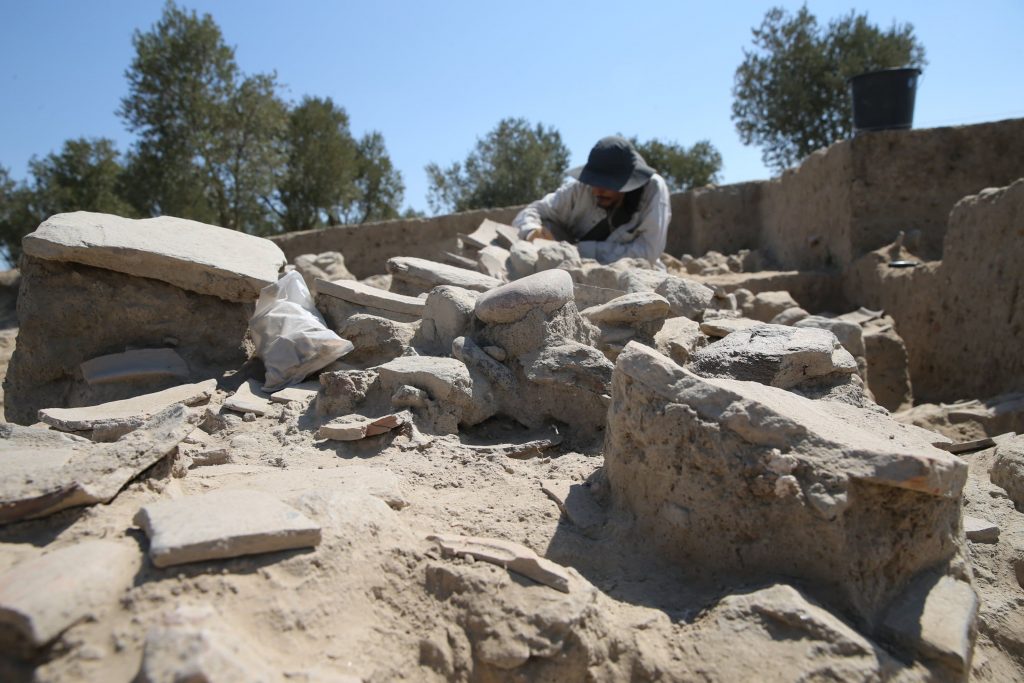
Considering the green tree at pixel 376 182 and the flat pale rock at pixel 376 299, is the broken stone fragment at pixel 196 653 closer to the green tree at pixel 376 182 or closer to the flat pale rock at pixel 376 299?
the flat pale rock at pixel 376 299

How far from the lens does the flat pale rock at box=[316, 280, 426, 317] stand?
3687 mm

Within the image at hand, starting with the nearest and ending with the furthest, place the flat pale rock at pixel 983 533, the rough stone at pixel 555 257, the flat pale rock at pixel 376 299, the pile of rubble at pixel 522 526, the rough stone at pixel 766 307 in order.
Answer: the pile of rubble at pixel 522 526 → the flat pale rock at pixel 983 533 → the flat pale rock at pixel 376 299 → the rough stone at pixel 555 257 → the rough stone at pixel 766 307

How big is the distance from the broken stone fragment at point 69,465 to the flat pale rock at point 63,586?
0.20 metres

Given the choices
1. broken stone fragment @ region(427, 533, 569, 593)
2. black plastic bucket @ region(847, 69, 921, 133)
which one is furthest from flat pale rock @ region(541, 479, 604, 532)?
black plastic bucket @ region(847, 69, 921, 133)

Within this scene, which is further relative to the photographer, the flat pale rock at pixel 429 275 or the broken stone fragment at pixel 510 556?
the flat pale rock at pixel 429 275

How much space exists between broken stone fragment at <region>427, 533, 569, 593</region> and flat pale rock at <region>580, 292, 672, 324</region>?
5.53ft

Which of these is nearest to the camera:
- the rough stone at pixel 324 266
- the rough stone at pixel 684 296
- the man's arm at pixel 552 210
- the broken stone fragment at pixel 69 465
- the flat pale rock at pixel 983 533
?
the broken stone fragment at pixel 69 465

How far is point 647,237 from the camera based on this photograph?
529cm

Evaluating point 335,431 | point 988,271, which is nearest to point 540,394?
point 335,431

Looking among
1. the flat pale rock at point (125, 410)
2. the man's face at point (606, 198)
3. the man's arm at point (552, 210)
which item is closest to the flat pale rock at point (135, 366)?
the flat pale rock at point (125, 410)

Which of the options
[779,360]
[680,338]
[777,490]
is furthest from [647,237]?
[777,490]

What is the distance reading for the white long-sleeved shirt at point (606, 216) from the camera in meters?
5.27

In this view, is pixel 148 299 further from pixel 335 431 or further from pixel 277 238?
pixel 277 238

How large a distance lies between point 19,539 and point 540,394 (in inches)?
72.0
